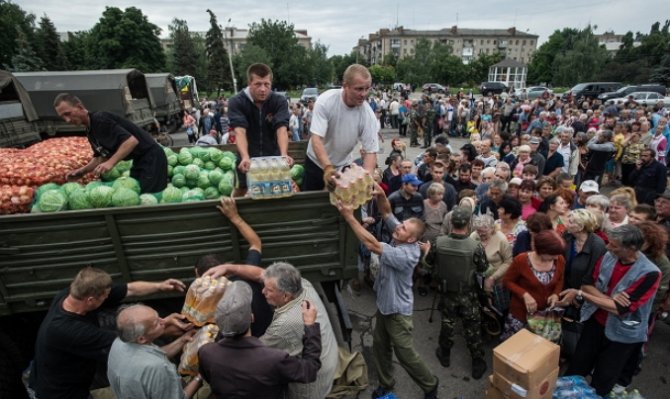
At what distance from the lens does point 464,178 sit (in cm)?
627

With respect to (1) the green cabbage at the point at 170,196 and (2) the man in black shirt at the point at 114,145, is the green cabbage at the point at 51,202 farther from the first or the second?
(1) the green cabbage at the point at 170,196

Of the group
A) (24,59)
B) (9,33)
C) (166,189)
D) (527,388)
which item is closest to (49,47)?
(9,33)

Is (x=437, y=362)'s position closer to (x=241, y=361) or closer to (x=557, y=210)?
(x=557, y=210)

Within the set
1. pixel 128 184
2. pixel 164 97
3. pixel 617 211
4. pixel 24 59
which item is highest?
pixel 24 59

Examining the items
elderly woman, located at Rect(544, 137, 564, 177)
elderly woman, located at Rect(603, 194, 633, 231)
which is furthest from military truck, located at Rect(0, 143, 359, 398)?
elderly woman, located at Rect(544, 137, 564, 177)

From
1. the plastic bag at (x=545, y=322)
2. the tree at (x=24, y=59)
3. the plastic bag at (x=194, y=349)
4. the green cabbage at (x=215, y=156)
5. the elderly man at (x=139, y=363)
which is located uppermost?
the tree at (x=24, y=59)

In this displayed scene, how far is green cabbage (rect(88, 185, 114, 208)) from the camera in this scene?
311 cm

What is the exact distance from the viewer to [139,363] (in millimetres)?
2189

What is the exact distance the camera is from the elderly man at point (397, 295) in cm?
316

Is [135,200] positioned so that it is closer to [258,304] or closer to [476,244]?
[258,304]

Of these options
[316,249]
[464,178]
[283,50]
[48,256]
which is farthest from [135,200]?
[283,50]

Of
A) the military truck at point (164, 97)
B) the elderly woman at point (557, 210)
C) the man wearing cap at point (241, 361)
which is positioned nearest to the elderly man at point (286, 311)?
the man wearing cap at point (241, 361)

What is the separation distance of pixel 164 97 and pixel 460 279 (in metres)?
19.7

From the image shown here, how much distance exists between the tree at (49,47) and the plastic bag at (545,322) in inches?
2137
